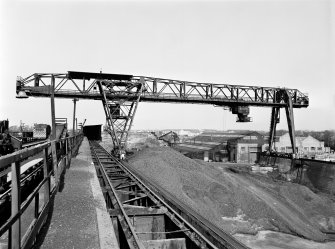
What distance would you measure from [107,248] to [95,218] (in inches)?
54.5

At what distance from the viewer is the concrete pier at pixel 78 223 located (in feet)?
12.7

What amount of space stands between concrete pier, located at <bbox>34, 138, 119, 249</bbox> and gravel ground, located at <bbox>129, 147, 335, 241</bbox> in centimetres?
892

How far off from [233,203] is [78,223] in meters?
16.7

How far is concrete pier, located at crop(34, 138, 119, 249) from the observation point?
12.7ft

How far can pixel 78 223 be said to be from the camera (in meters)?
4.67

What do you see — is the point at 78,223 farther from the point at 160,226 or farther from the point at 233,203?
the point at 233,203

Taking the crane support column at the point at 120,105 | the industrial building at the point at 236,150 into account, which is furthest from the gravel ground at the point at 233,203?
the industrial building at the point at 236,150

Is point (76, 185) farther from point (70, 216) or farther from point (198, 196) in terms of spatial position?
point (198, 196)

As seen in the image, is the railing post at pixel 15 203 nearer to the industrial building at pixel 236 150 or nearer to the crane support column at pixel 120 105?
the crane support column at pixel 120 105

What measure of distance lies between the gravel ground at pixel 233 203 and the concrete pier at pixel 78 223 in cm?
892

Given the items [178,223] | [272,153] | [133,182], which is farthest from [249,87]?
[178,223]

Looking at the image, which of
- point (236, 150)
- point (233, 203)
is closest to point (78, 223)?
point (233, 203)

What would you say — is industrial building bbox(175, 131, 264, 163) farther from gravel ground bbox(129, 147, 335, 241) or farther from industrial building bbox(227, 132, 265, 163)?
gravel ground bbox(129, 147, 335, 241)

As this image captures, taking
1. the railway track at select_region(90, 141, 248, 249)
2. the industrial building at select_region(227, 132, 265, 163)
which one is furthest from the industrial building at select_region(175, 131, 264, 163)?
the railway track at select_region(90, 141, 248, 249)
